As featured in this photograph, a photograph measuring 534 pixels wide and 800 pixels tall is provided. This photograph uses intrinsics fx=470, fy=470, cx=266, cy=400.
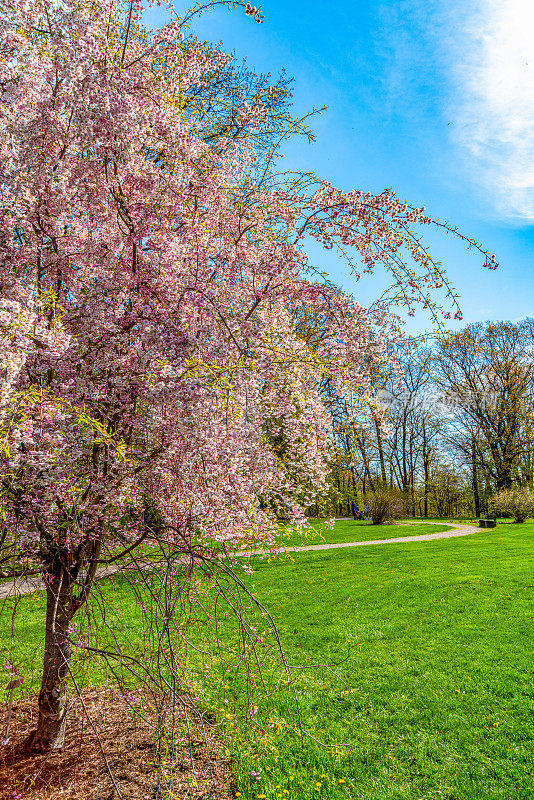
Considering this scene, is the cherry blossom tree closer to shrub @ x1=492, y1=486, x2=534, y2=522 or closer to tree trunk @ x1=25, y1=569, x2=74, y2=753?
tree trunk @ x1=25, y1=569, x2=74, y2=753

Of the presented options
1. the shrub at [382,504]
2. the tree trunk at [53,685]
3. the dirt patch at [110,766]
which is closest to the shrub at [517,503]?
the shrub at [382,504]

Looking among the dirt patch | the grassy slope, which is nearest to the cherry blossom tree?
the dirt patch

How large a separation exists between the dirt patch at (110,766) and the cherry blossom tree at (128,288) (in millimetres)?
304

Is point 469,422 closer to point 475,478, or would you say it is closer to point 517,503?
point 475,478

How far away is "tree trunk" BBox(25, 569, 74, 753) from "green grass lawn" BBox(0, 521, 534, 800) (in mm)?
526

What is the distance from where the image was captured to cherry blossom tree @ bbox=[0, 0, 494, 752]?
2.72 metres

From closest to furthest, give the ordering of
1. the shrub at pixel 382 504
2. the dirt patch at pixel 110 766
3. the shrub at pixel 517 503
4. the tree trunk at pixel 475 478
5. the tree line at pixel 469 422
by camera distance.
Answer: the dirt patch at pixel 110 766
the shrub at pixel 517 503
the shrub at pixel 382 504
the tree line at pixel 469 422
the tree trunk at pixel 475 478

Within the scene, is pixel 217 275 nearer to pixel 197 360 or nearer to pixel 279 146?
pixel 197 360

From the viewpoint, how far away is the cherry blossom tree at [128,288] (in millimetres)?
2719

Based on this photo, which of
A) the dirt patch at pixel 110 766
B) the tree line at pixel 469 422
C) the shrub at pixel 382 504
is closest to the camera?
the dirt patch at pixel 110 766

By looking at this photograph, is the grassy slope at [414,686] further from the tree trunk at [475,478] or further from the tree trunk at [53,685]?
the tree trunk at [475,478]

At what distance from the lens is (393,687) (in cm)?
579

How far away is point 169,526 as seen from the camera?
3.92 meters

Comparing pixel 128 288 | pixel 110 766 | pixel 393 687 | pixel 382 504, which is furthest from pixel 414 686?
pixel 382 504
